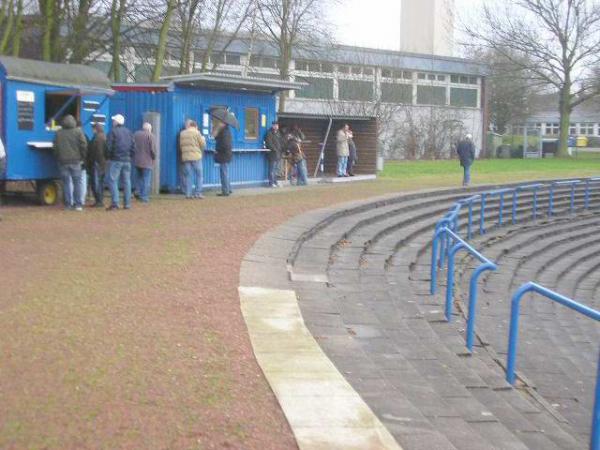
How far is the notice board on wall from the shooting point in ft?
54.2

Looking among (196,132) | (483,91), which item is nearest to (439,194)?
(196,132)

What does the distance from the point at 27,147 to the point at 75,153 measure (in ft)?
4.36

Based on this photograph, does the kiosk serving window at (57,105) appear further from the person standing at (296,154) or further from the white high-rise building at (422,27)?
the white high-rise building at (422,27)

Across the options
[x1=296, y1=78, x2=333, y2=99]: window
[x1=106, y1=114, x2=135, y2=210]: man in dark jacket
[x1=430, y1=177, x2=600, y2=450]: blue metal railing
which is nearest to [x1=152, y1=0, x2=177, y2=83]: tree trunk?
[x1=106, y1=114, x2=135, y2=210]: man in dark jacket

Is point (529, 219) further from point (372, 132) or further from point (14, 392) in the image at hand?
point (14, 392)

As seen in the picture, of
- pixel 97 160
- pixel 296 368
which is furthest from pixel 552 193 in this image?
pixel 296 368

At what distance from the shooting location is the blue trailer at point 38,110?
16312mm

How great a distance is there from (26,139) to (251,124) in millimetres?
7586

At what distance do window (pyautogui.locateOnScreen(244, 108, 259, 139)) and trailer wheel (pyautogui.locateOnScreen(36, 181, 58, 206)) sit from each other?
657 centimetres

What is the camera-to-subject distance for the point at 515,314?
8.33 meters

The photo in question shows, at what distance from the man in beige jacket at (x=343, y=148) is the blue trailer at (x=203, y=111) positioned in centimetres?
340

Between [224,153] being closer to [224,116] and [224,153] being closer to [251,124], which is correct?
[224,116]

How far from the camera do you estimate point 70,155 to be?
1588cm

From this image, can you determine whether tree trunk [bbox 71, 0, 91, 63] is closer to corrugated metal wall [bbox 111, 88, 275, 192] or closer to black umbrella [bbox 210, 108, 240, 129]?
corrugated metal wall [bbox 111, 88, 275, 192]
